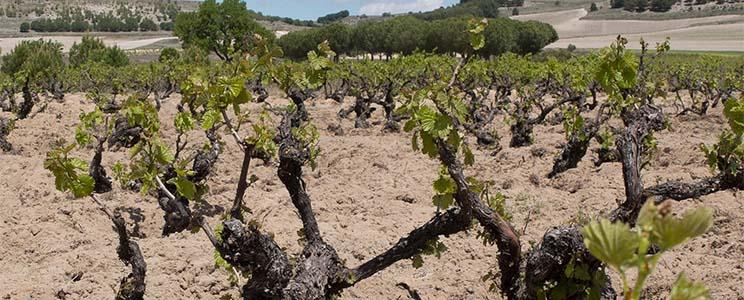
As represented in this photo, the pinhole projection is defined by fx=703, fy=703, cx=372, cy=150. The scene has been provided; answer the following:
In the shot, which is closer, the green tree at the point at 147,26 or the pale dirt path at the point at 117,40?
the pale dirt path at the point at 117,40

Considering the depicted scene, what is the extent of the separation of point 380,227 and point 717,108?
14.3m

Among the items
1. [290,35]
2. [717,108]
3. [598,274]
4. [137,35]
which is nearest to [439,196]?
[598,274]

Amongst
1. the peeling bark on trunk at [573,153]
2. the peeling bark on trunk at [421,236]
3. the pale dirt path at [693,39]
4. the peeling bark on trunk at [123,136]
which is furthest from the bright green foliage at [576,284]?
the pale dirt path at [693,39]

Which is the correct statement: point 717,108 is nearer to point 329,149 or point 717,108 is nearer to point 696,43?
point 329,149

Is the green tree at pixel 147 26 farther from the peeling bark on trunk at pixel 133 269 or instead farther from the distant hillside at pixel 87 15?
the peeling bark on trunk at pixel 133 269

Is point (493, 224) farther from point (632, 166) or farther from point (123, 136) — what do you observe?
point (123, 136)

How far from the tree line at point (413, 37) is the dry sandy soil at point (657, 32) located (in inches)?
328

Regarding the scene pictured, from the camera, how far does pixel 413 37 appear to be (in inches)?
2613

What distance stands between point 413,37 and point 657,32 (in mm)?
35518

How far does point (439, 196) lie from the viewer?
446 cm

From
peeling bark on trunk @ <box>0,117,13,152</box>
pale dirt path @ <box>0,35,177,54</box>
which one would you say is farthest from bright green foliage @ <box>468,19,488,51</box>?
pale dirt path @ <box>0,35,177,54</box>

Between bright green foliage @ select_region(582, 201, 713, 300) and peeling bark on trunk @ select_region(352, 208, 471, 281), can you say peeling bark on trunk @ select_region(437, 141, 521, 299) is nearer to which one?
peeling bark on trunk @ select_region(352, 208, 471, 281)

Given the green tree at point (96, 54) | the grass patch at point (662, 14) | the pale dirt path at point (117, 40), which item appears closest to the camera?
the green tree at point (96, 54)

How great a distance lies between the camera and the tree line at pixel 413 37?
62.4m
